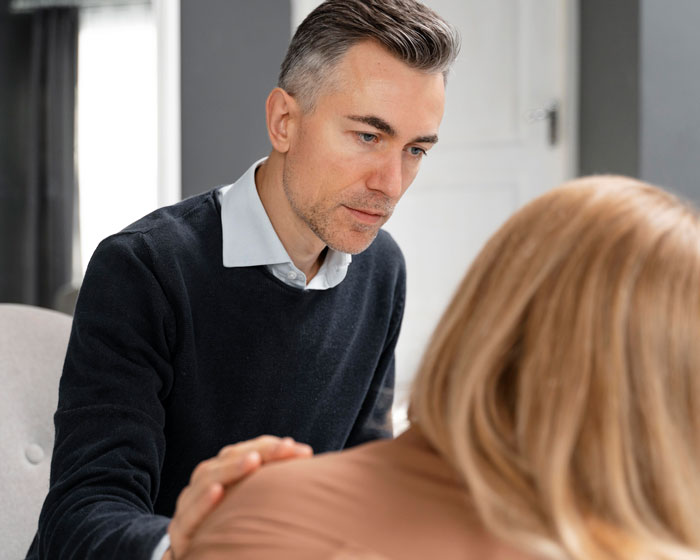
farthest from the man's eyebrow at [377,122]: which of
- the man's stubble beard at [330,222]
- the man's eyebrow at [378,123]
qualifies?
the man's stubble beard at [330,222]

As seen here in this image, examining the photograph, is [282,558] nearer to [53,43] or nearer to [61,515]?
[61,515]

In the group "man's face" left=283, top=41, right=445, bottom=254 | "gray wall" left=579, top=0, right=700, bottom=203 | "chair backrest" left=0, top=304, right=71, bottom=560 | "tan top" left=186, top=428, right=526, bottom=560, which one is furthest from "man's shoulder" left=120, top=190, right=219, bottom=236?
"gray wall" left=579, top=0, right=700, bottom=203

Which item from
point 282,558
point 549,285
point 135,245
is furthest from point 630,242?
point 135,245

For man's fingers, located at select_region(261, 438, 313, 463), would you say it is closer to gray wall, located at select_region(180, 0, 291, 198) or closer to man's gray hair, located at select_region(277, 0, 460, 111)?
man's gray hair, located at select_region(277, 0, 460, 111)

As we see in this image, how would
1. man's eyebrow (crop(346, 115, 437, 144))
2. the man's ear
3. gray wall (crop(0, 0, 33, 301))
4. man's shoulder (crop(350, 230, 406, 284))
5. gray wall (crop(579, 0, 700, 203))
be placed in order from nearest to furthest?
man's eyebrow (crop(346, 115, 437, 144)) → the man's ear → man's shoulder (crop(350, 230, 406, 284)) → gray wall (crop(0, 0, 33, 301)) → gray wall (crop(579, 0, 700, 203))

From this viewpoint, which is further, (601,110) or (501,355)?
(601,110)

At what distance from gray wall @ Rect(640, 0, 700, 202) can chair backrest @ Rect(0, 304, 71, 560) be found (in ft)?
8.49

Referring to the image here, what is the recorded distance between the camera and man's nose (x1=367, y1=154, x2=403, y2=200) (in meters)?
1.42

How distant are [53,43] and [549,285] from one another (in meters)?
3.11

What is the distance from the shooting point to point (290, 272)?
1.47m

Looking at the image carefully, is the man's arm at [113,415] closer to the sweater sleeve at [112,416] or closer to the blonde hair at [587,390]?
the sweater sleeve at [112,416]

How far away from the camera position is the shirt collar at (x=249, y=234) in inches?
56.1

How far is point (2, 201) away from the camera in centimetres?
330

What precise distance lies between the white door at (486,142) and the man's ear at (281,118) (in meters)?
2.49
